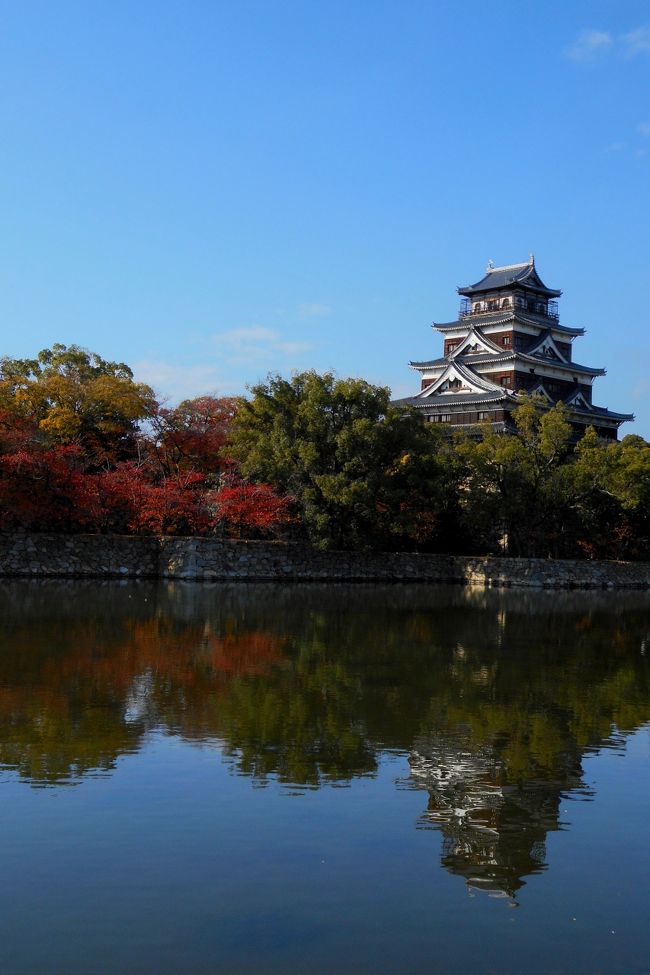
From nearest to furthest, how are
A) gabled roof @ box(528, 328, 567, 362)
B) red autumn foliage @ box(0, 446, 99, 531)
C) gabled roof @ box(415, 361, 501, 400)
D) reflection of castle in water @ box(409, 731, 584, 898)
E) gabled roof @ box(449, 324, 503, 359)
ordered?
1. reflection of castle in water @ box(409, 731, 584, 898)
2. red autumn foliage @ box(0, 446, 99, 531)
3. gabled roof @ box(415, 361, 501, 400)
4. gabled roof @ box(449, 324, 503, 359)
5. gabled roof @ box(528, 328, 567, 362)

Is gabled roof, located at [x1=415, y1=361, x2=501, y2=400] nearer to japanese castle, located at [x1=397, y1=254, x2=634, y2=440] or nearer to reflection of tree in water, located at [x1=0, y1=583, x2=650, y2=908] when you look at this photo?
japanese castle, located at [x1=397, y1=254, x2=634, y2=440]

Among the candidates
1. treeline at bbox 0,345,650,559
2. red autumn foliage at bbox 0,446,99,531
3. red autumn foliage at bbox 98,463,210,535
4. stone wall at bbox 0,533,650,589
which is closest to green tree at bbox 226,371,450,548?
treeline at bbox 0,345,650,559

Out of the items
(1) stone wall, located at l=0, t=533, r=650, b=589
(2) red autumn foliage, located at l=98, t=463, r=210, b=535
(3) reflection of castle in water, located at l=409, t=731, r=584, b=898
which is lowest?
(3) reflection of castle in water, located at l=409, t=731, r=584, b=898

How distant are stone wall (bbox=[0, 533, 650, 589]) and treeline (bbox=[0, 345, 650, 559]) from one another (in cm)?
73

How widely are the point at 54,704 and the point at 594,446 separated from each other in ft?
96.9

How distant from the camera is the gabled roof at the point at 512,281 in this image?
47.8 meters

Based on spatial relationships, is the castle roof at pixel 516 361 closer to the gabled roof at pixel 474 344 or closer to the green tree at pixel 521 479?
the gabled roof at pixel 474 344

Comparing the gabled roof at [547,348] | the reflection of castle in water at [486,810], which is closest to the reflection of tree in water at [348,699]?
the reflection of castle in water at [486,810]

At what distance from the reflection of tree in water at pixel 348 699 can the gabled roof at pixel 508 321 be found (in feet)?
95.3

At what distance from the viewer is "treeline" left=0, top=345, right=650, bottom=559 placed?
92.6ft

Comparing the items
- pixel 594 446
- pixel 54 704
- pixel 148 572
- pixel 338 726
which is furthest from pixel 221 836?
pixel 594 446

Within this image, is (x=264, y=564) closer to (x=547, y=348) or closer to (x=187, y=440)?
(x=187, y=440)

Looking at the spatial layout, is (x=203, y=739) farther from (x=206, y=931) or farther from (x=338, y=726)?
(x=206, y=931)

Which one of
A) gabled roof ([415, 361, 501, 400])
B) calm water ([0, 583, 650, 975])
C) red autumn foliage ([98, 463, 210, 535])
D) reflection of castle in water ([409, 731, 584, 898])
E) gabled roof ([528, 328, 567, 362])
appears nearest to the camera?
calm water ([0, 583, 650, 975])
